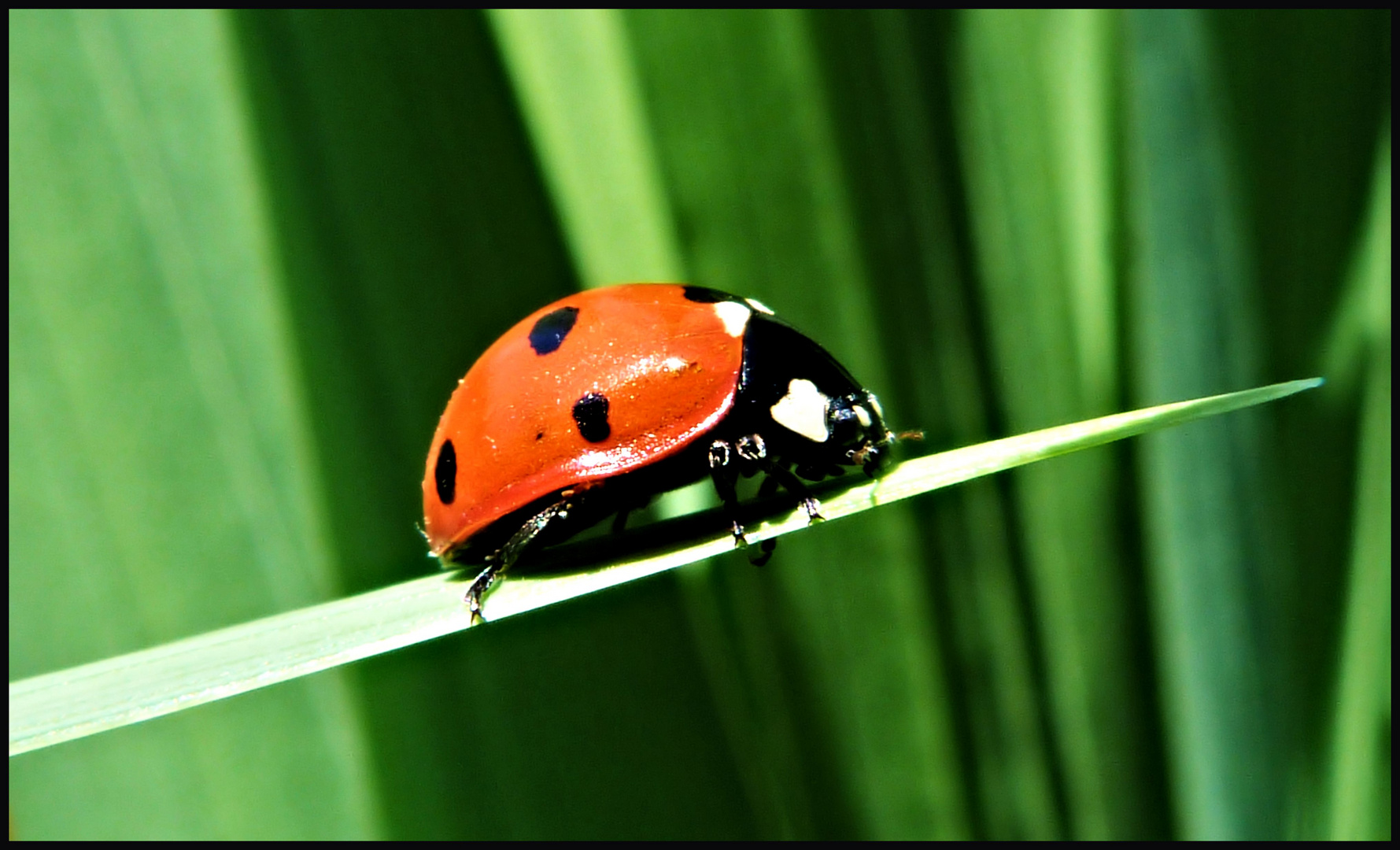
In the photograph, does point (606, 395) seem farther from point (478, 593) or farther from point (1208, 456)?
point (1208, 456)

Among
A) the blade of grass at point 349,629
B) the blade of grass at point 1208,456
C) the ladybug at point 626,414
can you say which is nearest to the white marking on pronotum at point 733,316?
the ladybug at point 626,414

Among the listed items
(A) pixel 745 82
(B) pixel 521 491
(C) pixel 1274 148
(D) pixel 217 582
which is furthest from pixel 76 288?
(C) pixel 1274 148

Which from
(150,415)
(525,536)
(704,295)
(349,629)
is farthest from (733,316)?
(150,415)

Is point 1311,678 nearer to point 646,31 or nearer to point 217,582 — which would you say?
point 646,31

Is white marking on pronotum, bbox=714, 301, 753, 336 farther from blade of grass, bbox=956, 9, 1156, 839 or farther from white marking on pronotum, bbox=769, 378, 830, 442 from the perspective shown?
blade of grass, bbox=956, 9, 1156, 839

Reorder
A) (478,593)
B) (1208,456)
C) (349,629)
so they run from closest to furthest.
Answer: (349,629), (478,593), (1208,456)

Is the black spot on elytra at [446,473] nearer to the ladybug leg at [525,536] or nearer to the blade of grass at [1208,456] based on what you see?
the ladybug leg at [525,536]

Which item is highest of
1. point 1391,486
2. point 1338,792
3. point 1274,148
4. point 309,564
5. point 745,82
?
point 745,82
